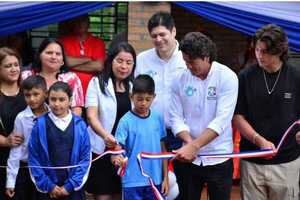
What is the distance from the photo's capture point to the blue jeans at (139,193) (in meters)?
4.00

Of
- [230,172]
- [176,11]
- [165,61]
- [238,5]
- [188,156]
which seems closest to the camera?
[188,156]

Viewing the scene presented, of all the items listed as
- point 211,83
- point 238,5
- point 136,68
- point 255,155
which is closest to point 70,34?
point 136,68

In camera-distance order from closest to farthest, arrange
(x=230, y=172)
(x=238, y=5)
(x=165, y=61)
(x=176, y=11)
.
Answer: (x=230, y=172) → (x=165, y=61) → (x=238, y=5) → (x=176, y=11)

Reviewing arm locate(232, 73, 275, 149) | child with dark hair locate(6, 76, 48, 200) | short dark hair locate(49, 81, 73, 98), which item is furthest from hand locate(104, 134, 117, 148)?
arm locate(232, 73, 275, 149)

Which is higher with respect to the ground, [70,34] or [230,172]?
[70,34]

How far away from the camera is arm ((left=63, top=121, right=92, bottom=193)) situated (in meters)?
3.90

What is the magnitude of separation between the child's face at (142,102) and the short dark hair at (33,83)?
0.68 metres

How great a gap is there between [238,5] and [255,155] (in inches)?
75.2

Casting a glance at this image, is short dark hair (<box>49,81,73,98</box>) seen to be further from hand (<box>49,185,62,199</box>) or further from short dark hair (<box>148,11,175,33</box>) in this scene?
short dark hair (<box>148,11,175,33</box>)

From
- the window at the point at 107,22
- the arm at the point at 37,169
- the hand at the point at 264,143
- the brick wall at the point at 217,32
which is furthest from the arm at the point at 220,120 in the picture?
the window at the point at 107,22

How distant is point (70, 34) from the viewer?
17.7 ft

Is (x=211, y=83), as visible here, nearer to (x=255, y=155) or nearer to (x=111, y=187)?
(x=255, y=155)

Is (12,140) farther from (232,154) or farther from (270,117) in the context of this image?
(270,117)

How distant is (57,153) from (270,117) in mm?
1537
